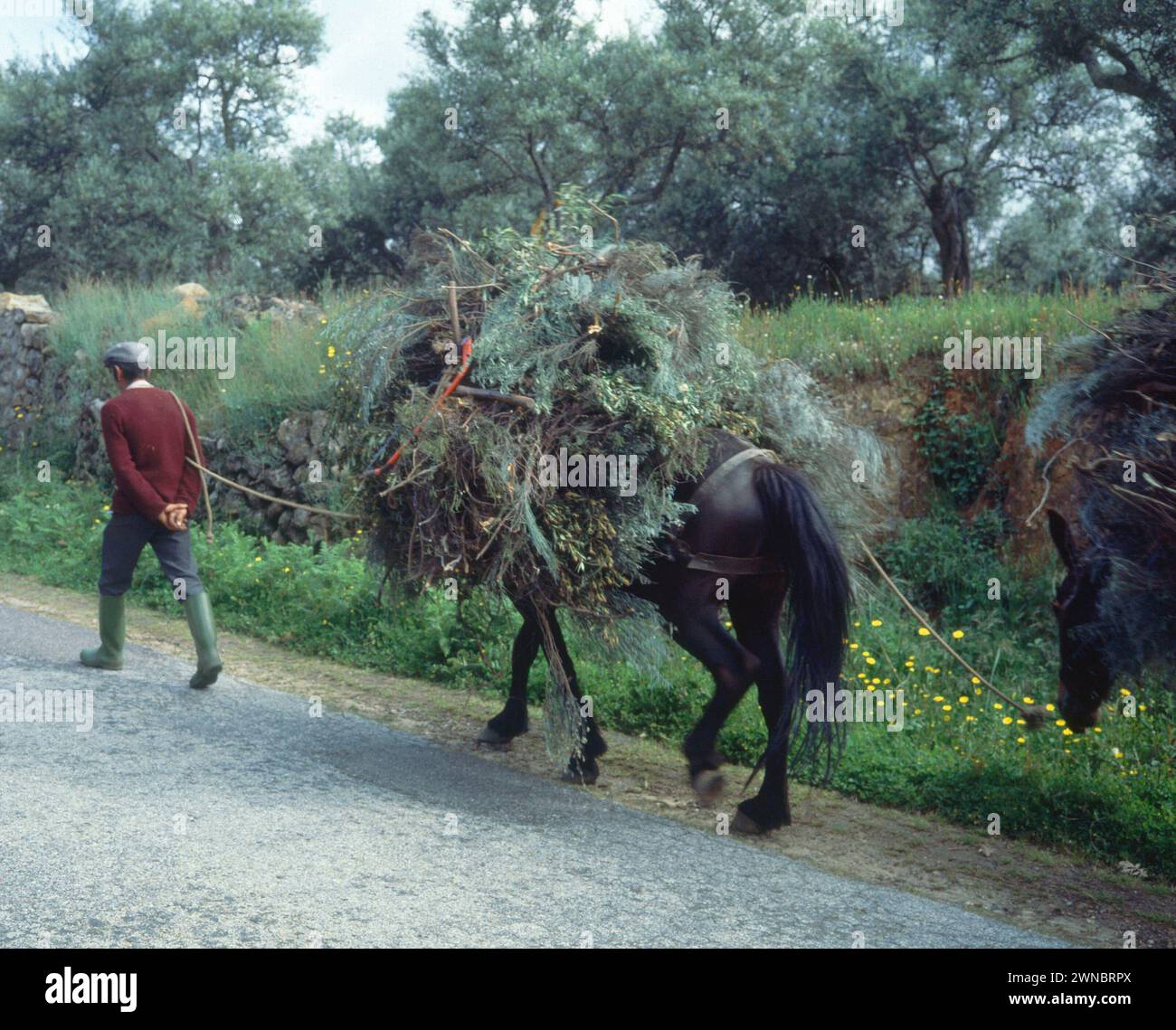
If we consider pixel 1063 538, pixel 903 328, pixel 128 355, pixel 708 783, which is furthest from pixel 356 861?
pixel 903 328

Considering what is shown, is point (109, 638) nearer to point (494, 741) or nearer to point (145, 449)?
point (145, 449)

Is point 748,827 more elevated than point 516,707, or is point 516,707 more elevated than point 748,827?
point 516,707

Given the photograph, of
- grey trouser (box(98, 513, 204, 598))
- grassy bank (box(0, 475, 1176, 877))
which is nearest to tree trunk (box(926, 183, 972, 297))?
grassy bank (box(0, 475, 1176, 877))

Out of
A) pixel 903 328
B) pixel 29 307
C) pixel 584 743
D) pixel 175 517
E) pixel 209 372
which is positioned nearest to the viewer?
pixel 584 743

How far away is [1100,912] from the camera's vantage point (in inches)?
176

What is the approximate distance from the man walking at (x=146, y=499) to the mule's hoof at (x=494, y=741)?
1.86 metres

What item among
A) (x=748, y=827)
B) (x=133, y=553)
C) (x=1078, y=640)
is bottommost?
(x=748, y=827)

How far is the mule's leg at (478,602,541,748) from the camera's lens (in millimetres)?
6246

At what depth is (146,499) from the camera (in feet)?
22.7

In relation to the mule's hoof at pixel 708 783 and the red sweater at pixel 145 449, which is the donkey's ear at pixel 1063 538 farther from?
the red sweater at pixel 145 449

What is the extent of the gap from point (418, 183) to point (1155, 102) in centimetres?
1379

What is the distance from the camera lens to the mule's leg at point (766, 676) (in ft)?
16.9

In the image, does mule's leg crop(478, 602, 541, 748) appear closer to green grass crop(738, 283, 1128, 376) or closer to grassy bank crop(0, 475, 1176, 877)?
grassy bank crop(0, 475, 1176, 877)

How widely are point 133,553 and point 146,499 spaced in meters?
0.41
